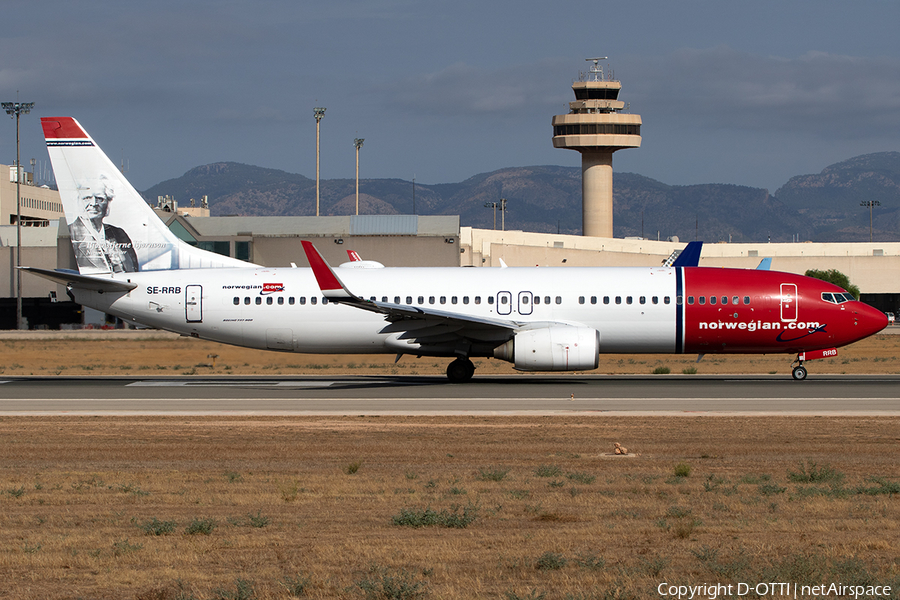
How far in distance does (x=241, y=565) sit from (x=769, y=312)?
24.9 meters

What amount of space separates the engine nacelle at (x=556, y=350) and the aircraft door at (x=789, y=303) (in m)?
6.33

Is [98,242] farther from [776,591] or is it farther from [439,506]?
[776,591]

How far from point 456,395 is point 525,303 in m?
5.11

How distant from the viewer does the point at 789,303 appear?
3141 cm

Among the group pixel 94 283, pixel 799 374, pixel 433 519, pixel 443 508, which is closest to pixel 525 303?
Answer: pixel 799 374

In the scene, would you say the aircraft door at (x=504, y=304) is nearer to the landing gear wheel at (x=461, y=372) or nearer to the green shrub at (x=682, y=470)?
the landing gear wheel at (x=461, y=372)

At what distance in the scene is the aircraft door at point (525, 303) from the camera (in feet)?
105

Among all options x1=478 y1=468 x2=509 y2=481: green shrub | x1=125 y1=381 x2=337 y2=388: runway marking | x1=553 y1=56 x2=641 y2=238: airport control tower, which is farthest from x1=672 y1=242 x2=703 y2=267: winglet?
x1=553 y1=56 x2=641 y2=238: airport control tower

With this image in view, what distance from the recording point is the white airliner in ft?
103

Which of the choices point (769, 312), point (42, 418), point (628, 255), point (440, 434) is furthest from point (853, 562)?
point (628, 255)

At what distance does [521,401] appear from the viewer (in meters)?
26.5

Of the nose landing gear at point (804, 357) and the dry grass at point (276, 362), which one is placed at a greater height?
the nose landing gear at point (804, 357)

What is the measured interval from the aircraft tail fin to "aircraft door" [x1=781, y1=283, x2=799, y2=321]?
2051 cm

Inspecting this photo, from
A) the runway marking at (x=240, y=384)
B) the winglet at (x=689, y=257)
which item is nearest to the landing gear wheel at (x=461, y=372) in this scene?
the runway marking at (x=240, y=384)
